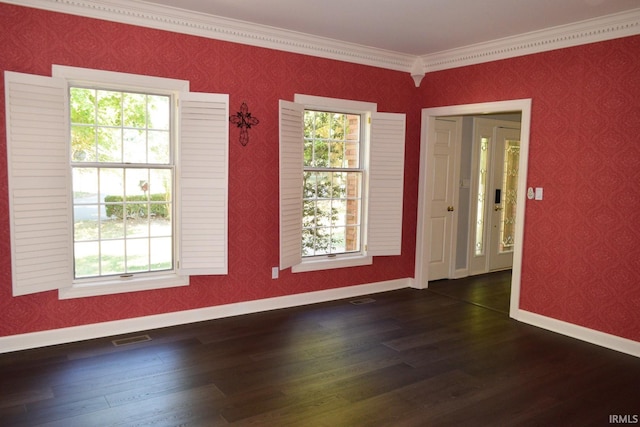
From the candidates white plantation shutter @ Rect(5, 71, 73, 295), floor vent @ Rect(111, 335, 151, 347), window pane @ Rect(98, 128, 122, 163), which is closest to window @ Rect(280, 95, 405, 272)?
floor vent @ Rect(111, 335, 151, 347)

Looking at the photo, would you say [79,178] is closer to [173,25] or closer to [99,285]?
[99,285]

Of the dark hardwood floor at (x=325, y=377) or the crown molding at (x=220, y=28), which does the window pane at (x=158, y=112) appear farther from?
the dark hardwood floor at (x=325, y=377)

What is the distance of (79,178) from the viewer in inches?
153

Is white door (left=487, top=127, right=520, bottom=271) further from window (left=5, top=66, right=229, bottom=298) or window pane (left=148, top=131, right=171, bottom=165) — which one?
window pane (left=148, top=131, right=171, bottom=165)

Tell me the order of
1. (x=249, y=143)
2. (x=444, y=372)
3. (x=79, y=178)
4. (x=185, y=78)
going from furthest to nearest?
(x=249, y=143)
(x=185, y=78)
(x=79, y=178)
(x=444, y=372)

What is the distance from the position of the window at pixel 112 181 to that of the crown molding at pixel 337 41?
48 cm

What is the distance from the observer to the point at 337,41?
4.96 m

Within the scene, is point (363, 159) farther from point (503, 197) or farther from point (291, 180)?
point (503, 197)

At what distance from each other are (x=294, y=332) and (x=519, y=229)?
7.90ft

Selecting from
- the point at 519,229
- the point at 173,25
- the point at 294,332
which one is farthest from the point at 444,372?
the point at 173,25

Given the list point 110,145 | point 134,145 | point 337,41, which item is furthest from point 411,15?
point 110,145

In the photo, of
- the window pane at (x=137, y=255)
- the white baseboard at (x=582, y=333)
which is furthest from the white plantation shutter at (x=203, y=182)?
the white baseboard at (x=582, y=333)

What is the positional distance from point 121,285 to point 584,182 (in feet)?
13.5

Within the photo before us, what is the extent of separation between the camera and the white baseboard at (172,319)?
3740 mm
